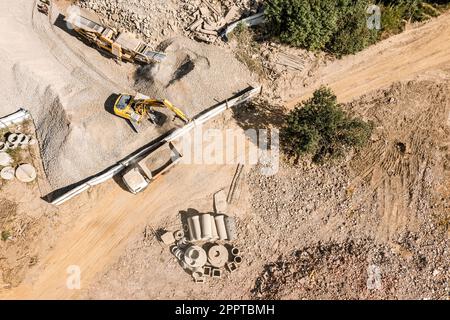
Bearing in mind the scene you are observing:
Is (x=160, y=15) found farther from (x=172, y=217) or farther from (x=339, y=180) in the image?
(x=339, y=180)

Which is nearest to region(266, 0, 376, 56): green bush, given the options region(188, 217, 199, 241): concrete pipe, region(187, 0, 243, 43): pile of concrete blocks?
region(187, 0, 243, 43): pile of concrete blocks

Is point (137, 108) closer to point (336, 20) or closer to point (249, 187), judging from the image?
point (249, 187)

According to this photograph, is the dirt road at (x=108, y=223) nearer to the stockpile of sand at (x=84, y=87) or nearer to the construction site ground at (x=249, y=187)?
the construction site ground at (x=249, y=187)

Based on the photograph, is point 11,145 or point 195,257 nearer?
point 195,257

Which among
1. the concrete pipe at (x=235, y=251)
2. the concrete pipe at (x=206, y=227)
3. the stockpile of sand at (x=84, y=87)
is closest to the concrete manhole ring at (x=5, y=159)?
the stockpile of sand at (x=84, y=87)

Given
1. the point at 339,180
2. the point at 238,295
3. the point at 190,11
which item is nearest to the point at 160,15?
the point at 190,11

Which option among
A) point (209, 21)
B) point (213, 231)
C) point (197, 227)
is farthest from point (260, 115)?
point (197, 227)
